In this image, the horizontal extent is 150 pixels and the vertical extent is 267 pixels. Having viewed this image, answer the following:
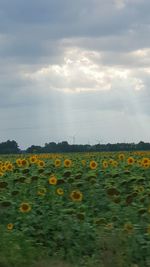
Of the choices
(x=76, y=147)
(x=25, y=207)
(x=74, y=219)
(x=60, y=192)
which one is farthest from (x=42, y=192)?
(x=76, y=147)

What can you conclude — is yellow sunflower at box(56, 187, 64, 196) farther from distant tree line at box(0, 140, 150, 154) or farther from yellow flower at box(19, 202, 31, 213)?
distant tree line at box(0, 140, 150, 154)

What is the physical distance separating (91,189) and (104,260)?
9.38 feet

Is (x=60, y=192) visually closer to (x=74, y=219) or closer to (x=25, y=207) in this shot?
(x=25, y=207)

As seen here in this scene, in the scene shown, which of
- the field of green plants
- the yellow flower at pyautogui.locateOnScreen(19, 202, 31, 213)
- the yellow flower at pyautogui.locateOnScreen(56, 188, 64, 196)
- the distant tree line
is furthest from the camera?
the distant tree line

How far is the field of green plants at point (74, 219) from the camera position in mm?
6723

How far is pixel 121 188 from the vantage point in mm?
9562

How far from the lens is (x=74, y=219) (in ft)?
25.3

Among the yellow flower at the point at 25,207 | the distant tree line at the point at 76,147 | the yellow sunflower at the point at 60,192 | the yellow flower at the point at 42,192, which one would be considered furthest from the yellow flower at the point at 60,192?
the distant tree line at the point at 76,147

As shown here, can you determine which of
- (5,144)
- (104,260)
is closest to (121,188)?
(104,260)

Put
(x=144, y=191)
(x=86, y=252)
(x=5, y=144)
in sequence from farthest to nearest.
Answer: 1. (x=5, y=144)
2. (x=144, y=191)
3. (x=86, y=252)

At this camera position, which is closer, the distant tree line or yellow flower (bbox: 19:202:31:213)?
yellow flower (bbox: 19:202:31:213)

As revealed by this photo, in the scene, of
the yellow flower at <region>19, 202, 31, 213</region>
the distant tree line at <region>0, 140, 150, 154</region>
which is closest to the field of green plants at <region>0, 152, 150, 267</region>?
the yellow flower at <region>19, 202, 31, 213</region>

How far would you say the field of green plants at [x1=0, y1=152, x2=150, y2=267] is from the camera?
22.1 feet

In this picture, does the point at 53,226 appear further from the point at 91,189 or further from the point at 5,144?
the point at 5,144
